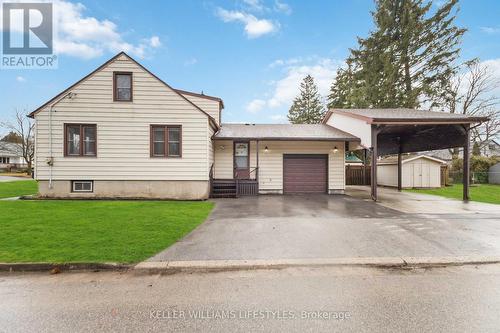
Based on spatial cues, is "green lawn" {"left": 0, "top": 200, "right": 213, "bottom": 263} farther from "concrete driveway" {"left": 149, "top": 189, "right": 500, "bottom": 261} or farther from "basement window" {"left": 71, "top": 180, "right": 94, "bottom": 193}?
"basement window" {"left": 71, "top": 180, "right": 94, "bottom": 193}

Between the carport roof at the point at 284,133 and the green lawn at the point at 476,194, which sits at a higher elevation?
the carport roof at the point at 284,133

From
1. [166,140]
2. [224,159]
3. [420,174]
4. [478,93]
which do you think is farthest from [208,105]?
[478,93]

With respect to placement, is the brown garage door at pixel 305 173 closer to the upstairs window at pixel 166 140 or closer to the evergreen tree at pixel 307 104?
the upstairs window at pixel 166 140

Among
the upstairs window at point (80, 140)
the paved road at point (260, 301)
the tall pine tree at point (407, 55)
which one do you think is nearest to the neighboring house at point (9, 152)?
the upstairs window at point (80, 140)

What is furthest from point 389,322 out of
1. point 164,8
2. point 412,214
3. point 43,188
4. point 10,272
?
point 164,8

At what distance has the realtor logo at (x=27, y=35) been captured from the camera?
970cm

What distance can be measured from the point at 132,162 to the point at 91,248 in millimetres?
7091

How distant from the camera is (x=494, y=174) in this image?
2152cm

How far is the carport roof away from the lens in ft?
40.1

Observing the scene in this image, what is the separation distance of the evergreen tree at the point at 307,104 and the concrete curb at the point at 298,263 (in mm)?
34193

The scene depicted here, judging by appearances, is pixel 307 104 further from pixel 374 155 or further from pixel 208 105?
pixel 374 155

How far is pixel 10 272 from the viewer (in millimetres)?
3570

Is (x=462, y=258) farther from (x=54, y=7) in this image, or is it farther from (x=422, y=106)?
(x=422, y=106)

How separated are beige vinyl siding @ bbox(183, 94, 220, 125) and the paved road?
12075 millimetres
